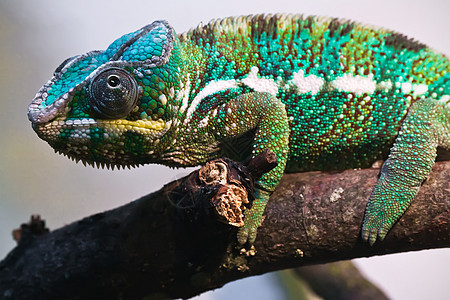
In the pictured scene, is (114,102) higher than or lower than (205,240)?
higher

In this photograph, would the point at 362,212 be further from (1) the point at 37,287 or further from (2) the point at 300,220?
(1) the point at 37,287

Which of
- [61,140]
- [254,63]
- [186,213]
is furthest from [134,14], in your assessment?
[186,213]

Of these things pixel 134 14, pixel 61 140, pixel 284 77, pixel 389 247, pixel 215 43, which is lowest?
pixel 389 247

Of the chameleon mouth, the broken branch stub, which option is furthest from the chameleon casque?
the broken branch stub

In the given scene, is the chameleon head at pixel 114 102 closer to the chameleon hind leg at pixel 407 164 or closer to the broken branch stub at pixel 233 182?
the broken branch stub at pixel 233 182

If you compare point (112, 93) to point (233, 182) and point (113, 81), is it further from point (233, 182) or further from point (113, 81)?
point (233, 182)

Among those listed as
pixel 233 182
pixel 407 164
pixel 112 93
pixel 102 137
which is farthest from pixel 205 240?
pixel 407 164

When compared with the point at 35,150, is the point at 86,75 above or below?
above
